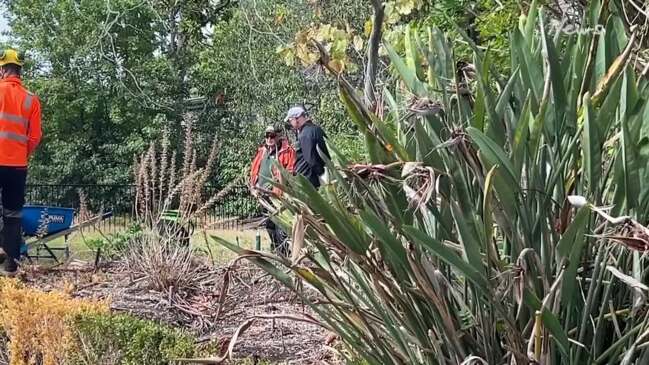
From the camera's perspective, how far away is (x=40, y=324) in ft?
16.2

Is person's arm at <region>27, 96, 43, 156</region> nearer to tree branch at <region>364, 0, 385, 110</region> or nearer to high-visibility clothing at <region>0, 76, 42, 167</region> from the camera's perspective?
high-visibility clothing at <region>0, 76, 42, 167</region>

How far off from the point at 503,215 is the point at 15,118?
24.2 ft

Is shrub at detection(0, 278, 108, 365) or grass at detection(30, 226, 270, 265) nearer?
shrub at detection(0, 278, 108, 365)

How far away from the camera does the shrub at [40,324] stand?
4801 mm

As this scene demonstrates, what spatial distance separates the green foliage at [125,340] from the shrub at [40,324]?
11cm

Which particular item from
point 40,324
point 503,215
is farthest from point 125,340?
point 503,215

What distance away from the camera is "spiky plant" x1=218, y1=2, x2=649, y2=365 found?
1.93 meters

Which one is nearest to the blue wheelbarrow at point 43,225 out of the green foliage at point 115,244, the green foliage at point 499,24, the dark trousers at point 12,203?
the dark trousers at point 12,203

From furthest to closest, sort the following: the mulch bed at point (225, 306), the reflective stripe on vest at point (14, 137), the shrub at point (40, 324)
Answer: the reflective stripe on vest at point (14, 137) < the shrub at point (40, 324) < the mulch bed at point (225, 306)

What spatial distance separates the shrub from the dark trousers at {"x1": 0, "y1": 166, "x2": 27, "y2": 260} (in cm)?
317

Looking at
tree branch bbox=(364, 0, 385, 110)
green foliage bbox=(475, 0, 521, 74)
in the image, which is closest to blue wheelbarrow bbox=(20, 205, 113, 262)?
tree branch bbox=(364, 0, 385, 110)

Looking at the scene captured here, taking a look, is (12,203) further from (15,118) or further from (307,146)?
(307,146)

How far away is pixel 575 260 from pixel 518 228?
0.16 meters

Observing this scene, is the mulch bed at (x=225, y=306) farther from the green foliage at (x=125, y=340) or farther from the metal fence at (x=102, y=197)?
the metal fence at (x=102, y=197)
